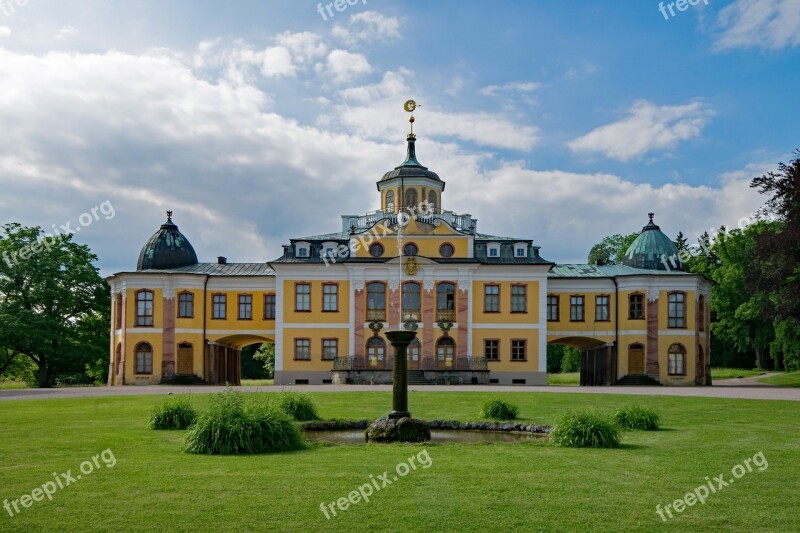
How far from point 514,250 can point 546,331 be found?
5184 mm

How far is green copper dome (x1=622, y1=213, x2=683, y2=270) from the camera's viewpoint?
48438mm

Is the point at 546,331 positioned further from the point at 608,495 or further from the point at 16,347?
the point at 608,495

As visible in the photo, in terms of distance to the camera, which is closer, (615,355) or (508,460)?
(508,460)

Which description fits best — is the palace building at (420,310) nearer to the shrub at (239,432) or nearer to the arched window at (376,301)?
the arched window at (376,301)

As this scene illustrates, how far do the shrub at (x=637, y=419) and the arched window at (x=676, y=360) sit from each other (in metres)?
29.5

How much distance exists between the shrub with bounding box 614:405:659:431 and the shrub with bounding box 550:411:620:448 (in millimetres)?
3232

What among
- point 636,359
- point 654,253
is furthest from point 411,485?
point 654,253

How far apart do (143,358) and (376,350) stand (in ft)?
44.9

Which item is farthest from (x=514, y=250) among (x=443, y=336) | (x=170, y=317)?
(x=170, y=317)

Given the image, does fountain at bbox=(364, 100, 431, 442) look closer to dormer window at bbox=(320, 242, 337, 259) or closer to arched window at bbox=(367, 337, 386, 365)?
arched window at bbox=(367, 337, 386, 365)

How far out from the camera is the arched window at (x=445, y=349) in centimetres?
4691

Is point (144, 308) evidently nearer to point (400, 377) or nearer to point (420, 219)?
point (420, 219)

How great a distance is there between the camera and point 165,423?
17969mm

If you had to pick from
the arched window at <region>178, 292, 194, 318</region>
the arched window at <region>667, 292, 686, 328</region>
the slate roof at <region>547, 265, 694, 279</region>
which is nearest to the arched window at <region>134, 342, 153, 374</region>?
the arched window at <region>178, 292, 194, 318</region>
